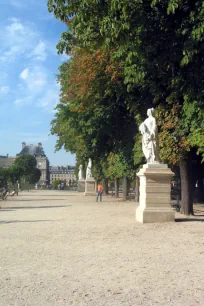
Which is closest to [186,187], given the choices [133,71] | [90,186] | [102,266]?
[133,71]

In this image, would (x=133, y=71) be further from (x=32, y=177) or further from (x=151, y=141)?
(x=32, y=177)

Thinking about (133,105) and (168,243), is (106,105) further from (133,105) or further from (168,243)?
(168,243)

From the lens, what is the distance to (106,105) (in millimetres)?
20844

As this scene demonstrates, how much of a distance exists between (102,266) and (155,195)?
6673 mm

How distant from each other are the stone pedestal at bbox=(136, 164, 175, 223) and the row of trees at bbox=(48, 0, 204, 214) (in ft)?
6.60

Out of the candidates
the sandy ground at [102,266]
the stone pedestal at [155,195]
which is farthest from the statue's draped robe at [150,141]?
the sandy ground at [102,266]

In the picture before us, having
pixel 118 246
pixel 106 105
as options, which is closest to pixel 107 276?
pixel 118 246

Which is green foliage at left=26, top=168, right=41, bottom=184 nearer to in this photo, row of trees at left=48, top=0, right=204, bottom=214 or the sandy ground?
row of trees at left=48, top=0, right=204, bottom=214

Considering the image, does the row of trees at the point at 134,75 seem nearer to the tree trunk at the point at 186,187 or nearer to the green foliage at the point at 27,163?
the tree trunk at the point at 186,187

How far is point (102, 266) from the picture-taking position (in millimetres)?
7066

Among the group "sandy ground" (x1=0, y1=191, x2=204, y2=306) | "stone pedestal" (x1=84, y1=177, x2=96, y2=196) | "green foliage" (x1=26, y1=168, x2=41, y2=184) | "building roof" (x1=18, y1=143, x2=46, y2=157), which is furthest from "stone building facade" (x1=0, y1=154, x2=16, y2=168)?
"sandy ground" (x1=0, y1=191, x2=204, y2=306)

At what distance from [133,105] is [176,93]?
4.45 meters

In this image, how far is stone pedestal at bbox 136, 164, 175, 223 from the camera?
1324 cm

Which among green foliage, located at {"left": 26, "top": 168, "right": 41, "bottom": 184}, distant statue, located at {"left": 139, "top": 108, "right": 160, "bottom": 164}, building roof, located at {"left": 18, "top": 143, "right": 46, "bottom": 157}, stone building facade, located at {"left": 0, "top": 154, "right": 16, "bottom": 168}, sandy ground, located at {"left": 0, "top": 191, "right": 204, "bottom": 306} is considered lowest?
sandy ground, located at {"left": 0, "top": 191, "right": 204, "bottom": 306}
